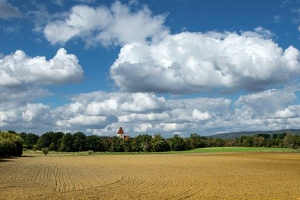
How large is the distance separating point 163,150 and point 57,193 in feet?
478

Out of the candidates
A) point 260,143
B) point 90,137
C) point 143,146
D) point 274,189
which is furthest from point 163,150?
point 274,189

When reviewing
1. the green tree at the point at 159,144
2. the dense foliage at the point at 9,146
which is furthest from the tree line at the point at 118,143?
the dense foliage at the point at 9,146

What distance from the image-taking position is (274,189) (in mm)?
27656

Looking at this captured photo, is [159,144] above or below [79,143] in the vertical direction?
below

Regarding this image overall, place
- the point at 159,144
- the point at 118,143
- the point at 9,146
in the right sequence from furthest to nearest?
1. the point at 118,143
2. the point at 159,144
3. the point at 9,146

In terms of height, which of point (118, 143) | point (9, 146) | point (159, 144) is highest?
point (118, 143)

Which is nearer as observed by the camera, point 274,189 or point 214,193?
point 214,193

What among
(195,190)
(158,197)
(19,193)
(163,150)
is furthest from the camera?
(163,150)

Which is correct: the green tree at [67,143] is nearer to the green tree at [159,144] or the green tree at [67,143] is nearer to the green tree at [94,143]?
the green tree at [94,143]

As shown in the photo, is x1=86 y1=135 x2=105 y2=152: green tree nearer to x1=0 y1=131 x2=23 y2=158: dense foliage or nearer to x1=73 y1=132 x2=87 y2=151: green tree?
x1=73 y1=132 x2=87 y2=151: green tree

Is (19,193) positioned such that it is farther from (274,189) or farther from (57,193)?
(274,189)

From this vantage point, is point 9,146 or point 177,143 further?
point 177,143

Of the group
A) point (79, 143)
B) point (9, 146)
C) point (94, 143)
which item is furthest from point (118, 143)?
point (9, 146)

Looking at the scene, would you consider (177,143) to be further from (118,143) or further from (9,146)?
(9,146)
